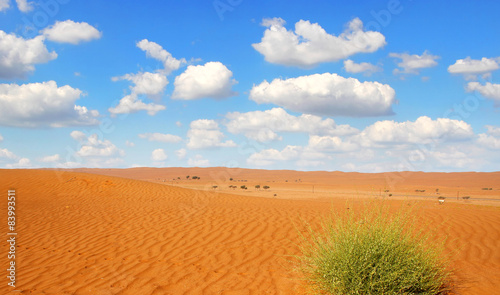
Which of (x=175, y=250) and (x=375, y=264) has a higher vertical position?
(x=375, y=264)

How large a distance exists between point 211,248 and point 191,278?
1.72 metres

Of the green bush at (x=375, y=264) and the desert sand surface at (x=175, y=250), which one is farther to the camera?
the desert sand surface at (x=175, y=250)

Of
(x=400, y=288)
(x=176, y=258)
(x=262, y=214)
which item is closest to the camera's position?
(x=400, y=288)

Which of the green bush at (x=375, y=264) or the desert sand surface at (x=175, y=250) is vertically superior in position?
the green bush at (x=375, y=264)

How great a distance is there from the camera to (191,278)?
5469 mm

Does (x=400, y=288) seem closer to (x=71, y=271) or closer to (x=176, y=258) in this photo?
(x=176, y=258)

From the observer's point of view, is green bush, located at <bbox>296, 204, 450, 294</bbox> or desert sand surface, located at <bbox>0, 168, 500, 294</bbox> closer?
green bush, located at <bbox>296, 204, 450, 294</bbox>

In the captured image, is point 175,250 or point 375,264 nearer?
point 375,264

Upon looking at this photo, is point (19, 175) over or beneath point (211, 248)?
over

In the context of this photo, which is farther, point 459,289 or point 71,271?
point 71,271

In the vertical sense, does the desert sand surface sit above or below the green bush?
below

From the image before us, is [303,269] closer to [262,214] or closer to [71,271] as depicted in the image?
[71,271]

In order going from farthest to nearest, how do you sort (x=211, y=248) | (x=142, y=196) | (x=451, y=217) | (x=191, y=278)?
(x=142, y=196) < (x=451, y=217) < (x=211, y=248) < (x=191, y=278)

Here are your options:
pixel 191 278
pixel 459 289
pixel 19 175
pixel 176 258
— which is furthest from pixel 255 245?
pixel 19 175
